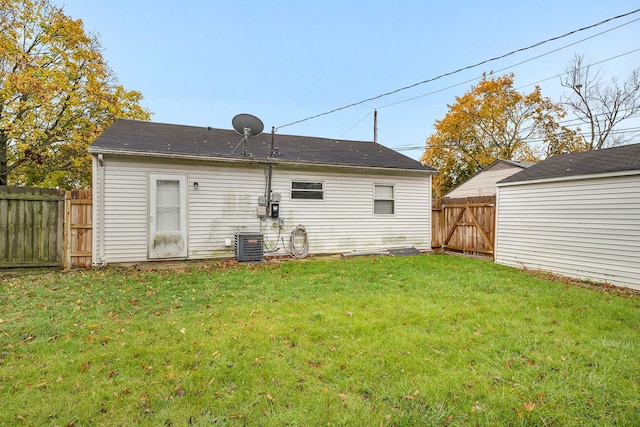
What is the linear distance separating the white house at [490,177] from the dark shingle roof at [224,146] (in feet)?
28.3

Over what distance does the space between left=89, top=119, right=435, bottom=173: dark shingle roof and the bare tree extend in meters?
19.3

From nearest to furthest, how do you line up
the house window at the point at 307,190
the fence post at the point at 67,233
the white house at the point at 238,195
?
1. the fence post at the point at 67,233
2. the white house at the point at 238,195
3. the house window at the point at 307,190

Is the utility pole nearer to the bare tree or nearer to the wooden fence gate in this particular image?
the bare tree

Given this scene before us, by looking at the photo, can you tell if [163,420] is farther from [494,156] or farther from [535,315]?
[494,156]

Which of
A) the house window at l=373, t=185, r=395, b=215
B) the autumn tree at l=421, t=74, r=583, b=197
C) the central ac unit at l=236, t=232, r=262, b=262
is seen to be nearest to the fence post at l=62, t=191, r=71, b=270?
the central ac unit at l=236, t=232, r=262, b=262

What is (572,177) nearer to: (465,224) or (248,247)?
(465,224)

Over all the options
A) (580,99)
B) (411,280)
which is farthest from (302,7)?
(580,99)

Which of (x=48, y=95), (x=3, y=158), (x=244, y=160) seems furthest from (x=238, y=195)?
(x=3, y=158)

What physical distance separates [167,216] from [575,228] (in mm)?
9412

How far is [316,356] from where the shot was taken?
115 inches

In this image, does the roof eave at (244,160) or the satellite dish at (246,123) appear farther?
the satellite dish at (246,123)

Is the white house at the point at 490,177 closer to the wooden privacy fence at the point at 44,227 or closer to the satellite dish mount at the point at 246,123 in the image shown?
the satellite dish mount at the point at 246,123

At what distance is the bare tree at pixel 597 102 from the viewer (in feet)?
66.9

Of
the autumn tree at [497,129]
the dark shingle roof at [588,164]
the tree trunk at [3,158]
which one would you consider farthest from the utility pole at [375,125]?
the tree trunk at [3,158]
